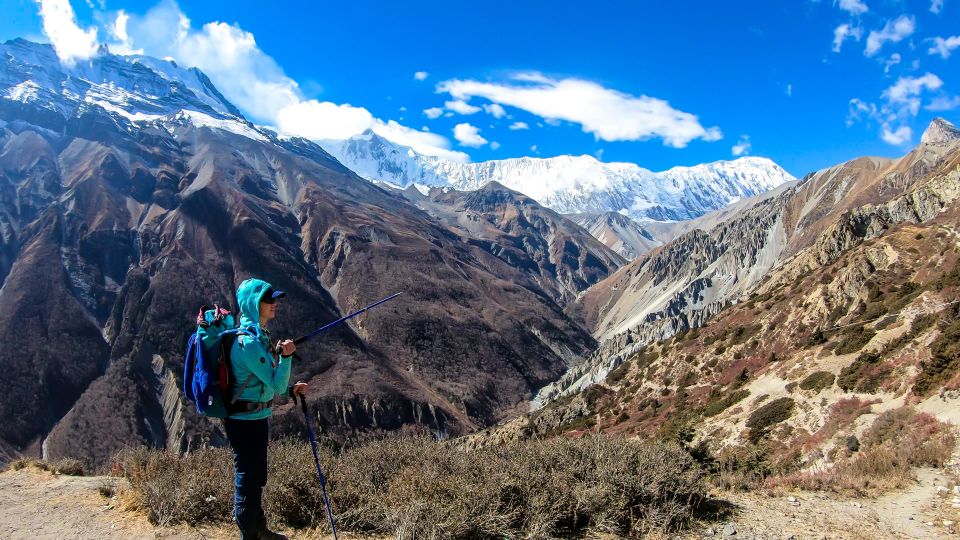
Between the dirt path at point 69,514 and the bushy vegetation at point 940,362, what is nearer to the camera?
the dirt path at point 69,514

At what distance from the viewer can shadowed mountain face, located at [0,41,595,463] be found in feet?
339

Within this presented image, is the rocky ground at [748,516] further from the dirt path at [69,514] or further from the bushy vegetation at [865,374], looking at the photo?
the bushy vegetation at [865,374]

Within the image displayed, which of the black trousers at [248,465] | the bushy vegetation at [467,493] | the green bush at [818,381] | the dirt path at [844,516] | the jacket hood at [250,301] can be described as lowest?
the green bush at [818,381]

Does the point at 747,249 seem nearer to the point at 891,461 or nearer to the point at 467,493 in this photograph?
the point at 891,461

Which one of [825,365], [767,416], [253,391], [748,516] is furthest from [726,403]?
[253,391]

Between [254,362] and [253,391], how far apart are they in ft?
1.25

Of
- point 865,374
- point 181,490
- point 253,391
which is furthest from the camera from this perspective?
point 865,374

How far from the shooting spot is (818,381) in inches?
1020

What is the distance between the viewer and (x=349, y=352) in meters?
123

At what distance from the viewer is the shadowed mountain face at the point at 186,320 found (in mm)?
103438

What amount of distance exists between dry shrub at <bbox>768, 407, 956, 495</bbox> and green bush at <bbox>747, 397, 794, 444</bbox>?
9.42m

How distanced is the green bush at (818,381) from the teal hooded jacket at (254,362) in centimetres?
2697

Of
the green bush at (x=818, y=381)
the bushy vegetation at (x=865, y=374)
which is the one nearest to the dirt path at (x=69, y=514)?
the bushy vegetation at (x=865, y=374)

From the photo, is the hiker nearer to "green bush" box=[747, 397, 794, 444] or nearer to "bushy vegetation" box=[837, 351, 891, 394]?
"green bush" box=[747, 397, 794, 444]
